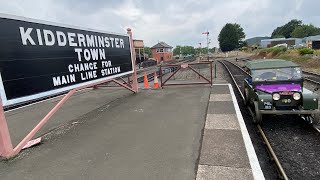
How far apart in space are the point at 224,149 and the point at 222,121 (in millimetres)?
1887

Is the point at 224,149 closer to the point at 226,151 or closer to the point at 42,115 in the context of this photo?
the point at 226,151

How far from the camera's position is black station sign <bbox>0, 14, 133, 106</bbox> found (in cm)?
488

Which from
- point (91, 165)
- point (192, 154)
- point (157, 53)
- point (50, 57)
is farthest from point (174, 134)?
point (157, 53)

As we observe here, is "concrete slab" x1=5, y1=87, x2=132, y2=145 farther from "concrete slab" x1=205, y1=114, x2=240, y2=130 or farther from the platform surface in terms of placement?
the platform surface

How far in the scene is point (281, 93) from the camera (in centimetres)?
623

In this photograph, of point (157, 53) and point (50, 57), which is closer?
point (50, 57)

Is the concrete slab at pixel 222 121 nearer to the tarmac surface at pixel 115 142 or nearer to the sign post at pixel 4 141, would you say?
the tarmac surface at pixel 115 142

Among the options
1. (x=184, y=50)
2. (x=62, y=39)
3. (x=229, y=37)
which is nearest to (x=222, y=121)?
(x=62, y=39)

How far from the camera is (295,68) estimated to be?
7.19 m

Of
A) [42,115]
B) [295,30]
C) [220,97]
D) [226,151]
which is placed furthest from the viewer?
[295,30]

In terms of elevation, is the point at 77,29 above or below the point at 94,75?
above

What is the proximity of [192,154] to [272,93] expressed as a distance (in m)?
3.36

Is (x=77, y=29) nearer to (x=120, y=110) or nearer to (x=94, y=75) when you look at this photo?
(x=94, y=75)

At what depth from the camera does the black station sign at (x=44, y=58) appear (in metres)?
4.88
